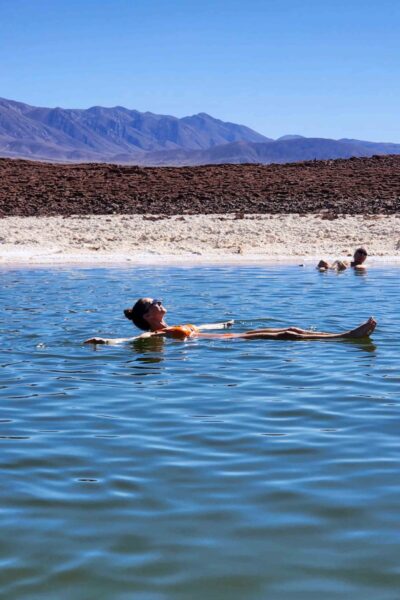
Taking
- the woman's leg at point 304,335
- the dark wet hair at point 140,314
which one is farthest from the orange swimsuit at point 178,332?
the woman's leg at point 304,335

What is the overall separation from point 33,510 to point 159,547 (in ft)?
3.15

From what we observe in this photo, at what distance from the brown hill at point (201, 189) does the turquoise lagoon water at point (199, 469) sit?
68.4 feet

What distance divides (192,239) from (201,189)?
24.8 feet

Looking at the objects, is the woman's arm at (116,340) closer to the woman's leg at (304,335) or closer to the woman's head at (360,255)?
the woman's leg at (304,335)

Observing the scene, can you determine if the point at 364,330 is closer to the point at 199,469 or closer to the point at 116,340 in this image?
the point at 116,340

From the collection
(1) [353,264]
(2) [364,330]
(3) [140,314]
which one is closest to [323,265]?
(1) [353,264]

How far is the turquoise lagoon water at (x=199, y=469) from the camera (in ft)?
16.1

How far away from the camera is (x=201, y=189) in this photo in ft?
121

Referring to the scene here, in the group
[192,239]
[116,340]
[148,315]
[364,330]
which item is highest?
[192,239]

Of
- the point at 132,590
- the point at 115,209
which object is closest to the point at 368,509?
the point at 132,590

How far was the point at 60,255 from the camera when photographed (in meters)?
26.7

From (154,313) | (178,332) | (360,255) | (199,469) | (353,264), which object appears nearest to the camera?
(199,469)

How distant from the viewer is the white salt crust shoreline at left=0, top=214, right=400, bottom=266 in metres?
26.4

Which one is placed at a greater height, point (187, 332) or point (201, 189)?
point (201, 189)
